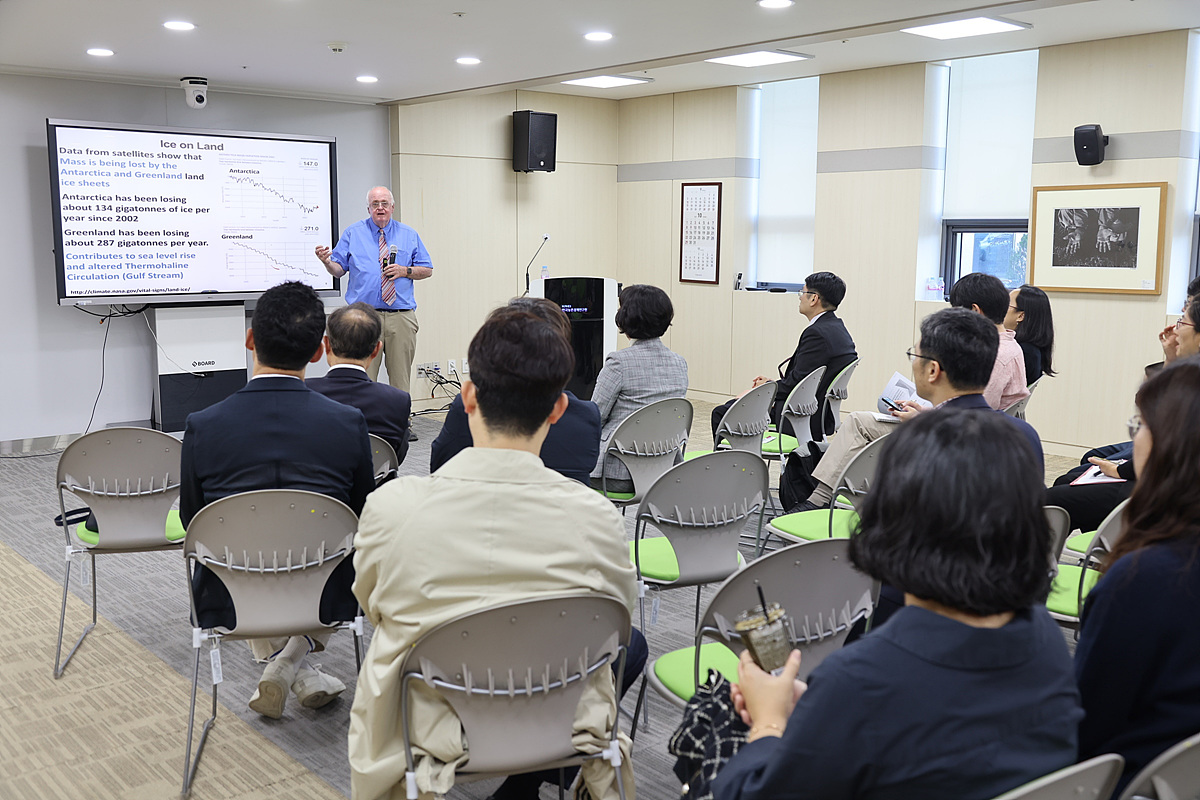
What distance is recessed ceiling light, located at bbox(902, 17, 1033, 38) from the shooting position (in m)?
6.25

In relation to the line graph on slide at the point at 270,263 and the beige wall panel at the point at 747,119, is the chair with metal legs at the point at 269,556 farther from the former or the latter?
the beige wall panel at the point at 747,119

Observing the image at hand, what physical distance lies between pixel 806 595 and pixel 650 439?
6.37ft

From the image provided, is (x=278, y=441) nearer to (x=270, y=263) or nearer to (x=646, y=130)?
(x=270, y=263)

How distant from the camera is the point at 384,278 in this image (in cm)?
→ 748

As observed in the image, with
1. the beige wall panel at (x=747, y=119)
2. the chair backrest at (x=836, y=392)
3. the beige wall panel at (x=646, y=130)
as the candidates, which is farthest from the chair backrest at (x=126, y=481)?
the beige wall panel at (x=646, y=130)

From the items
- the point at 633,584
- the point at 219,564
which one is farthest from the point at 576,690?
the point at 219,564

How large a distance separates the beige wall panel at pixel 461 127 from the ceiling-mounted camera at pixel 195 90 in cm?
172

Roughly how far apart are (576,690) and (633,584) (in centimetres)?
24

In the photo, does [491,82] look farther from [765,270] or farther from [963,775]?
[963,775]

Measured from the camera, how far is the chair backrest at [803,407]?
504cm

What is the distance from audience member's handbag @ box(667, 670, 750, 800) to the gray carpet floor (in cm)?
121

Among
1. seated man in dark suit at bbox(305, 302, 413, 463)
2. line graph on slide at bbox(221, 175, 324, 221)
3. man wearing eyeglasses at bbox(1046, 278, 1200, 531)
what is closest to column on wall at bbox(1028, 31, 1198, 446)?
man wearing eyeglasses at bbox(1046, 278, 1200, 531)

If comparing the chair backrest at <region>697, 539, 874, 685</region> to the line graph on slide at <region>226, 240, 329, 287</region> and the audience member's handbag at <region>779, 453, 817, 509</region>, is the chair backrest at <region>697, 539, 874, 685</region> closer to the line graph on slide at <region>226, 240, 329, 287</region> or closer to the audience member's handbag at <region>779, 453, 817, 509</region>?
the audience member's handbag at <region>779, 453, 817, 509</region>

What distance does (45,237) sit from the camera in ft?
23.0
